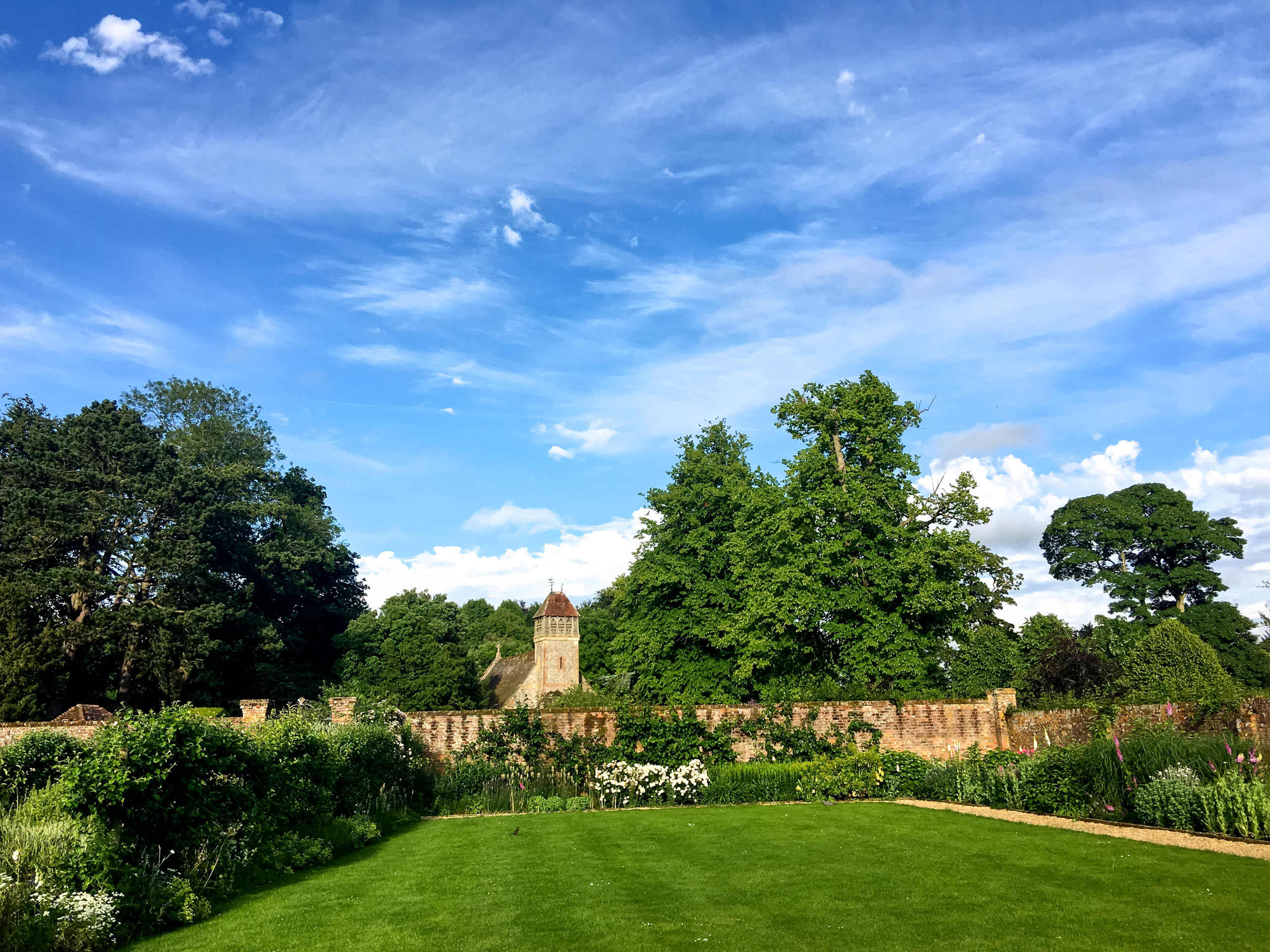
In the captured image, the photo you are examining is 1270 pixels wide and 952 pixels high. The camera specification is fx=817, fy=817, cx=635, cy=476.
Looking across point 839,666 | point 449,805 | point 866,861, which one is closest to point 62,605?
point 449,805

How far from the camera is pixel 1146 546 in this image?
41.2 m

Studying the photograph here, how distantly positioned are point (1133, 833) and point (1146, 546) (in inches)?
1442

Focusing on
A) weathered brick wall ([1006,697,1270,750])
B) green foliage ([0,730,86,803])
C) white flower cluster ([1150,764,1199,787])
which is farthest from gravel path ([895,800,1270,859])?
green foliage ([0,730,86,803])

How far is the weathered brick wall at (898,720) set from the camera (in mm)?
17141

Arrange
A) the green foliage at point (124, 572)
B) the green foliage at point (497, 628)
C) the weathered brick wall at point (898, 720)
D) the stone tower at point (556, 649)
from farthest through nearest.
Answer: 1. the green foliage at point (497, 628)
2. the stone tower at point (556, 649)
3. the green foliage at point (124, 572)
4. the weathered brick wall at point (898, 720)

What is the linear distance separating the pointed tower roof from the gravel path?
142 ft

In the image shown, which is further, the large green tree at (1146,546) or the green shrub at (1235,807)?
the large green tree at (1146,546)

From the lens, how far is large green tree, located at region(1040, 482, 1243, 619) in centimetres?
3988

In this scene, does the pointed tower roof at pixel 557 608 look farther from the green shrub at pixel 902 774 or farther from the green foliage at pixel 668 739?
the green shrub at pixel 902 774

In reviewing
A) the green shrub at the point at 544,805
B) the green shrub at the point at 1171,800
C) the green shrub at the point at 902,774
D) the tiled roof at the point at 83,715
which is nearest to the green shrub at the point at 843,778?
the green shrub at the point at 902,774

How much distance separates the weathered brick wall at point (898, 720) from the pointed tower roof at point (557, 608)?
38.7 m

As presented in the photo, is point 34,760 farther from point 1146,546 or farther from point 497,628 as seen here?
point 497,628

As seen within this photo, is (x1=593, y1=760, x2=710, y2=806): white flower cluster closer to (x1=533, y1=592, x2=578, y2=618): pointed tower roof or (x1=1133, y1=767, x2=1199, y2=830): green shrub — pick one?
(x1=1133, y1=767, x2=1199, y2=830): green shrub

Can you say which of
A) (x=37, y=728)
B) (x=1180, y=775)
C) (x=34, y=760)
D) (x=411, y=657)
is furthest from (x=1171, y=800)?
(x=411, y=657)
